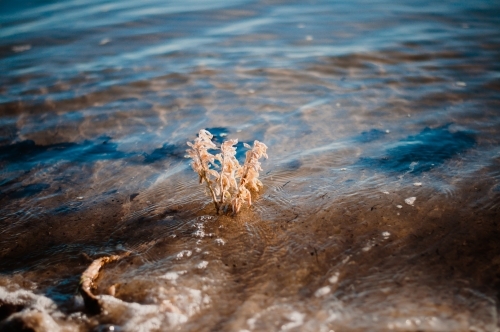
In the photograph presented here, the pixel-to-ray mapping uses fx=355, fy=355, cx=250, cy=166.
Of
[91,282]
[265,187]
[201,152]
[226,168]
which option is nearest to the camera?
[91,282]

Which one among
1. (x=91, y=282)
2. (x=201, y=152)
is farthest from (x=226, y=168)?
(x=91, y=282)

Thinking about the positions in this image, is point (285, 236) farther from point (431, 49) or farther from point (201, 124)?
point (431, 49)

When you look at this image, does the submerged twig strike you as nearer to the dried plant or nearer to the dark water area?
the dark water area

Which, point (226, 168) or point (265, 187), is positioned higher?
point (226, 168)

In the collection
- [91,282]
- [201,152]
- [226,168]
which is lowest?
[91,282]

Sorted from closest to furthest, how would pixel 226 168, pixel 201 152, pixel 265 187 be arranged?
1. pixel 201 152
2. pixel 226 168
3. pixel 265 187

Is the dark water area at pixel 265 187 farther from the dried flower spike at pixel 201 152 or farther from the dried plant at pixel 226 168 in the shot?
the dried flower spike at pixel 201 152

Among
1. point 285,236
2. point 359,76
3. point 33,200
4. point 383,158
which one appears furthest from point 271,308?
point 359,76

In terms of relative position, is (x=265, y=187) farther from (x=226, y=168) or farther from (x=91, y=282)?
(x=91, y=282)

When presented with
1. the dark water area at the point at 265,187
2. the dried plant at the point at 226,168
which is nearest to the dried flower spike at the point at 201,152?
the dried plant at the point at 226,168
